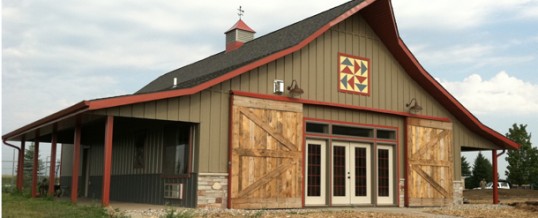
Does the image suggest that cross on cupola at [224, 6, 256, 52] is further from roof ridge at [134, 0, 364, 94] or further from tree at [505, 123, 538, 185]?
tree at [505, 123, 538, 185]

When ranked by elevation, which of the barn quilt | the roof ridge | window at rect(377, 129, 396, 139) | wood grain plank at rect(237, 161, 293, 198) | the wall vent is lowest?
the wall vent

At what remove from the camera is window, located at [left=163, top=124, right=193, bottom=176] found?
13.3 meters

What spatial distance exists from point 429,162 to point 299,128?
190 inches

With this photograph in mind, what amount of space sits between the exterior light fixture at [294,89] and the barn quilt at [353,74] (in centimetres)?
149

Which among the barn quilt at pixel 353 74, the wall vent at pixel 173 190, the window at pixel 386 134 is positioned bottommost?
the wall vent at pixel 173 190

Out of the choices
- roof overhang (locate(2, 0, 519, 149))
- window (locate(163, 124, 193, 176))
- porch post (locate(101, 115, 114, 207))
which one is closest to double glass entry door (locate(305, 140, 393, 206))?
roof overhang (locate(2, 0, 519, 149))

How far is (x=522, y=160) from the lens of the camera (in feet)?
146

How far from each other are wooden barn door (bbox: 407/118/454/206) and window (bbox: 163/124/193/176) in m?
6.51

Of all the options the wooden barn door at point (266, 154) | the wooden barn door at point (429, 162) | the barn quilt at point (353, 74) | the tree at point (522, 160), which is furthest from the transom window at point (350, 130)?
the tree at point (522, 160)

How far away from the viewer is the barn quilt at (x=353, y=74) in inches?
605

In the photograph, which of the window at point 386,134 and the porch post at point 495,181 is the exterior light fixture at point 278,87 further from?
the porch post at point 495,181

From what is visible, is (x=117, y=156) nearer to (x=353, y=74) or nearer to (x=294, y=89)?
(x=294, y=89)

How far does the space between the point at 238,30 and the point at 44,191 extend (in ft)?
28.0

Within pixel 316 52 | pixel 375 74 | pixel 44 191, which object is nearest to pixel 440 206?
pixel 375 74
